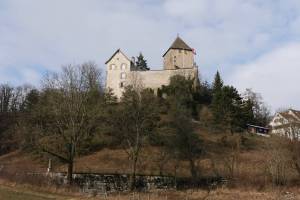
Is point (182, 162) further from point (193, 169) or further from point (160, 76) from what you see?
point (160, 76)

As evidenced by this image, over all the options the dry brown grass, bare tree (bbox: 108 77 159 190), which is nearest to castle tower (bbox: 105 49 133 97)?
the dry brown grass

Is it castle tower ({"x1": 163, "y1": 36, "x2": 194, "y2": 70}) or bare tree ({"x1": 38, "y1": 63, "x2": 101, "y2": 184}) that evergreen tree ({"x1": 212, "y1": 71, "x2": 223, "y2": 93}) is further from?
bare tree ({"x1": 38, "y1": 63, "x2": 101, "y2": 184})

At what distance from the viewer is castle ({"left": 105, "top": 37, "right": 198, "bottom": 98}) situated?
8406 cm

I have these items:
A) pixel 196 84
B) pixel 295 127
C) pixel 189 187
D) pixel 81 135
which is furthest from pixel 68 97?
pixel 196 84

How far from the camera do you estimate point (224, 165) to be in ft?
163

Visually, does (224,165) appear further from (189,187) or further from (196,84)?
(196,84)

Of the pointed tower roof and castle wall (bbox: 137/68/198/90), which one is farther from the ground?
the pointed tower roof

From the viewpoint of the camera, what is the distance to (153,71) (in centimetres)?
8512

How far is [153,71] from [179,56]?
33.7 feet

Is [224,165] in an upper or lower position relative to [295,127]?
lower

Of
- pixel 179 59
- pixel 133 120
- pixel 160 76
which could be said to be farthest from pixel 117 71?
pixel 133 120

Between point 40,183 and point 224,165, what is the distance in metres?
22.4

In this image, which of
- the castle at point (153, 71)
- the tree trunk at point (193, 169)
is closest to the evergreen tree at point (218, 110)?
the castle at point (153, 71)

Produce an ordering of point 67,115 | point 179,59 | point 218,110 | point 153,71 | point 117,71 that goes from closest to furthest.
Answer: point 67,115 < point 218,110 < point 153,71 < point 117,71 < point 179,59
